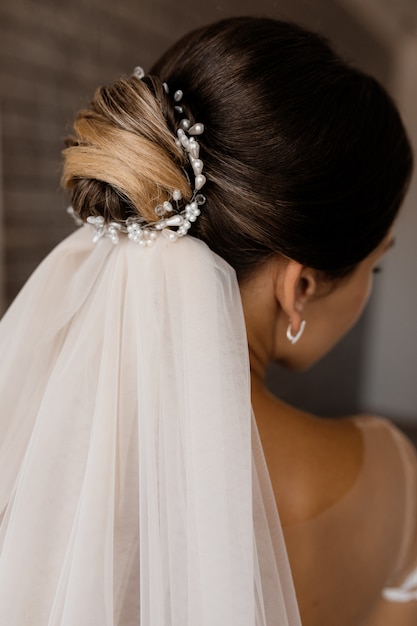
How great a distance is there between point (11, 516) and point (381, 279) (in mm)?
839

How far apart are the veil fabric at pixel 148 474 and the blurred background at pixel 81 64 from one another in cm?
43

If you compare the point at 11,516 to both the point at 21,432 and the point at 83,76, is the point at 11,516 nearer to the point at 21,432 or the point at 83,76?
the point at 21,432

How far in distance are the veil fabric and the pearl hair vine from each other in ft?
0.05

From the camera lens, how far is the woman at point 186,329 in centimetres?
57

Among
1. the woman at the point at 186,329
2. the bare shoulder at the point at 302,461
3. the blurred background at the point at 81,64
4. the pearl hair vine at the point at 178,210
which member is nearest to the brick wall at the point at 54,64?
the blurred background at the point at 81,64

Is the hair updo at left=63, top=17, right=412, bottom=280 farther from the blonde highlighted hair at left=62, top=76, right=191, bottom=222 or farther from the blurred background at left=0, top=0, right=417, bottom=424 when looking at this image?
the blurred background at left=0, top=0, right=417, bottom=424

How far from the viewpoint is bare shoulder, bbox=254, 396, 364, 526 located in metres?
0.77

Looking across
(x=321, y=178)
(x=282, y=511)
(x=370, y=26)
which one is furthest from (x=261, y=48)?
(x=282, y=511)

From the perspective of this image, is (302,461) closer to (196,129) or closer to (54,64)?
(196,129)

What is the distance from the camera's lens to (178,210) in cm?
65

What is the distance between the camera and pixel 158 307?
0.62m

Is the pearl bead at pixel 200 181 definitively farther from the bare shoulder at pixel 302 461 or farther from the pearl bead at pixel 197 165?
the bare shoulder at pixel 302 461

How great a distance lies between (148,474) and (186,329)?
15 centimetres

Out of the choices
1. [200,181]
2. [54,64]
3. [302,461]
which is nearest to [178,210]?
[200,181]
